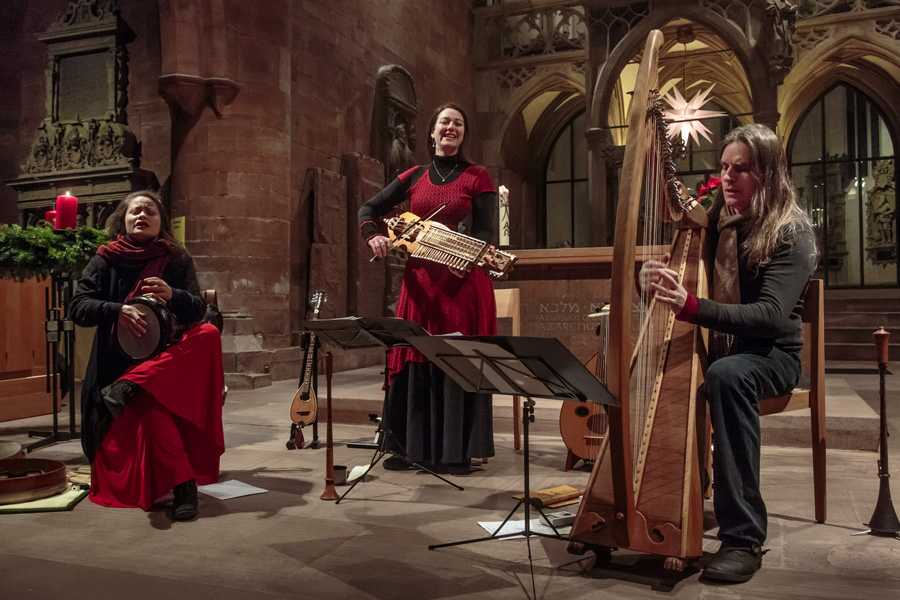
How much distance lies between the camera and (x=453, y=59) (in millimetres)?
14422

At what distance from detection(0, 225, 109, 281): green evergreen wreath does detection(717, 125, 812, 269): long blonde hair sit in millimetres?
4188

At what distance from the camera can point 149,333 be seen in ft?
11.5

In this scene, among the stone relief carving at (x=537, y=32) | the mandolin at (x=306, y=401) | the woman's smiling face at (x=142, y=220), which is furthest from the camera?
the stone relief carving at (x=537, y=32)

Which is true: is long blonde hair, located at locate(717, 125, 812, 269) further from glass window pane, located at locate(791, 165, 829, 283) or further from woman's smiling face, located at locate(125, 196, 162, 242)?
glass window pane, located at locate(791, 165, 829, 283)

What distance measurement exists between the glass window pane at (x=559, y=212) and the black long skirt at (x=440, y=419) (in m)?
13.9

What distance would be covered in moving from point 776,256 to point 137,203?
286 centimetres

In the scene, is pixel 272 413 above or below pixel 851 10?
below

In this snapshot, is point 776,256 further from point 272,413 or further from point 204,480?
point 272,413

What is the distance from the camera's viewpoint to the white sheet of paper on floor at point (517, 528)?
2998 mm

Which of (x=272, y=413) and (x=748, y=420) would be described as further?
(x=272, y=413)

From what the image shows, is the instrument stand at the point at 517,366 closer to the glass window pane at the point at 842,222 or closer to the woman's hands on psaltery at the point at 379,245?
the woman's hands on psaltery at the point at 379,245

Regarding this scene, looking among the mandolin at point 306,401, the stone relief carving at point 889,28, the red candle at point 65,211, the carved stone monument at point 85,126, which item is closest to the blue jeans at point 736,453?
the mandolin at point 306,401

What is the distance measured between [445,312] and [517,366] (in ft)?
5.57

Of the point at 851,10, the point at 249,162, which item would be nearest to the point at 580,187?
the point at 851,10
